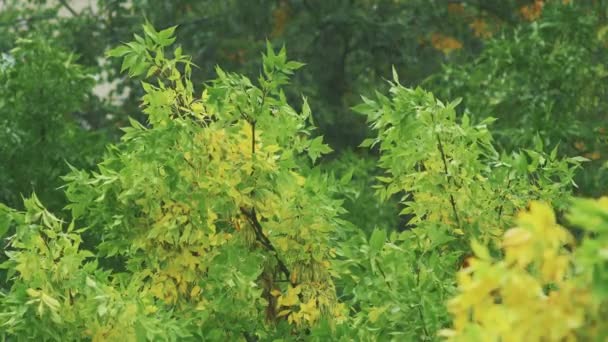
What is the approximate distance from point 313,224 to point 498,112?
5.87 metres

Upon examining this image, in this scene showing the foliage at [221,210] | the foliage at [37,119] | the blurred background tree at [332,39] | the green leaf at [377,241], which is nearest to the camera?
the green leaf at [377,241]

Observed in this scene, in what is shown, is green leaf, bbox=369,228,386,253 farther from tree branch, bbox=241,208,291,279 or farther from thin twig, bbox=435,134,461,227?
tree branch, bbox=241,208,291,279

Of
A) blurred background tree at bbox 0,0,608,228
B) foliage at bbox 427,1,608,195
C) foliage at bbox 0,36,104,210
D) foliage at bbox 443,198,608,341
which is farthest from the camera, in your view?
blurred background tree at bbox 0,0,608,228

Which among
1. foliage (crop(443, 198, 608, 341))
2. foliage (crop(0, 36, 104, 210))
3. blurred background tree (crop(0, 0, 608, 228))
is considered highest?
foliage (crop(443, 198, 608, 341))

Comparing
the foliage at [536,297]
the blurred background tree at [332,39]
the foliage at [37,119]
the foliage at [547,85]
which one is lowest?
the blurred background tree at [332,39]

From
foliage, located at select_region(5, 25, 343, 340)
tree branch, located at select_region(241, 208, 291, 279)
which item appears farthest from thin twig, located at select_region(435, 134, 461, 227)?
tree branch, located at select_region(241, 208, 291, 279)

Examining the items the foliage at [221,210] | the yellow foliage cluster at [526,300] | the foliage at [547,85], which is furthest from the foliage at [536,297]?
the foliage at [547,85]

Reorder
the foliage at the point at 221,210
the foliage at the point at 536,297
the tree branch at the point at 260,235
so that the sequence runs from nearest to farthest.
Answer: the foliage at the point at 536,297 → the foliage at the point at 221,210 → the tree branch at the point at 260,235

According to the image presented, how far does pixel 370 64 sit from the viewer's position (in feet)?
48.9

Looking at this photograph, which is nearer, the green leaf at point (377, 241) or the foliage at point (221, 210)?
the green leaf at point (377, 241)

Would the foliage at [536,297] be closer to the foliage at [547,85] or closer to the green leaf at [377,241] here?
the green leaf at [377,241]

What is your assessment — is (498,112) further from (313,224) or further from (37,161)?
(313,224)

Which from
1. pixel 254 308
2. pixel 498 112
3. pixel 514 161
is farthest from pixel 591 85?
pixel 254 308

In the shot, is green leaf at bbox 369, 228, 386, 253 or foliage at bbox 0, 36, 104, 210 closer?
green leaf at bbox 369, 228, 386, 253
